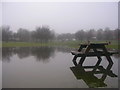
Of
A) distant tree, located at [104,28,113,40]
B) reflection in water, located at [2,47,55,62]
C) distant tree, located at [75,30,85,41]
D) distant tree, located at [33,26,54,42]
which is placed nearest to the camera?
reflection in water, located at [2,47,55,62]

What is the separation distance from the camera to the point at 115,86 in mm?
2902

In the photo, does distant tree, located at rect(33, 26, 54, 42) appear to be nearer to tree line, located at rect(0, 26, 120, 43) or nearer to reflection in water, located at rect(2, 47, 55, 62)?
tree line, located at rect(0, 26, 120, 43)

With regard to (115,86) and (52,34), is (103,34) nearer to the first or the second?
(52,34)

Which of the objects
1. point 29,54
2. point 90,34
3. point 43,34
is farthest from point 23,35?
point 29,54

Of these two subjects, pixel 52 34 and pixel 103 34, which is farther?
pixel 52 34

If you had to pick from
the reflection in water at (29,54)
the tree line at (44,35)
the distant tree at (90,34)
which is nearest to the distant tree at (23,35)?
the tree line at (44,35)

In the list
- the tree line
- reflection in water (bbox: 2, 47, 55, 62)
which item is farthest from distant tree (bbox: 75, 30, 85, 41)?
reflection in water (bbox: 2, 47, 55, 62)

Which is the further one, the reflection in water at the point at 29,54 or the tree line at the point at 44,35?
the tree line at the point at 44,35

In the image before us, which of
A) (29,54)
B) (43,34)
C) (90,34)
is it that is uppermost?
(43,34)

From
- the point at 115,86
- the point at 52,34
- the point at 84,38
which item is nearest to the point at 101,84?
the point at 115,86

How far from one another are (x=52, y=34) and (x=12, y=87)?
17021 mm

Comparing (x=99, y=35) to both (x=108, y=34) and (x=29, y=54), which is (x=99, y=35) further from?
(x=29, y=54)

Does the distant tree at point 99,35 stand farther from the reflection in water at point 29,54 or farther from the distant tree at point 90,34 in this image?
the reflection in water at point 29,54

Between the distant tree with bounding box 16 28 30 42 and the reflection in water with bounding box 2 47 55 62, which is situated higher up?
the distant tree with bounding box 16 28 30 42
